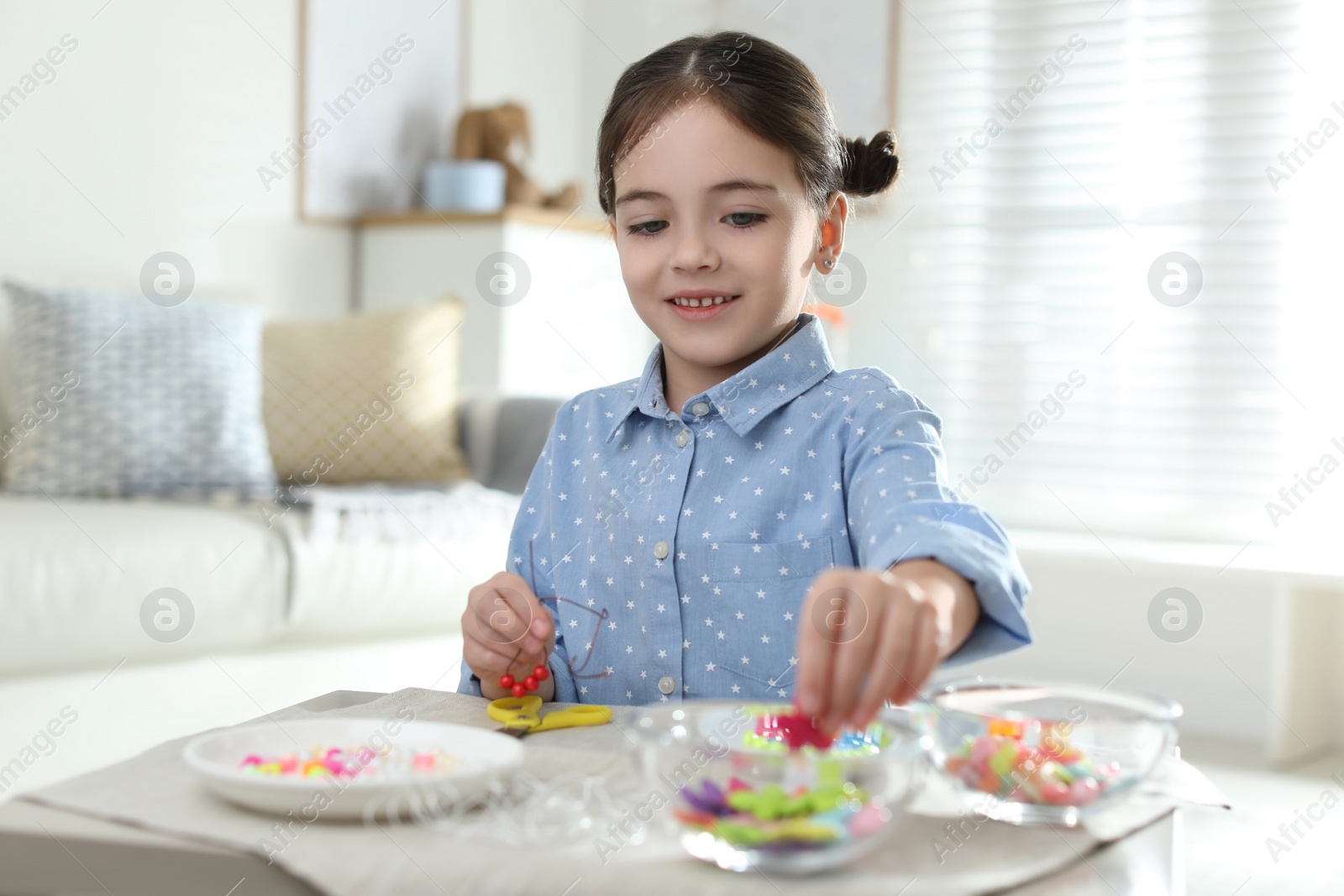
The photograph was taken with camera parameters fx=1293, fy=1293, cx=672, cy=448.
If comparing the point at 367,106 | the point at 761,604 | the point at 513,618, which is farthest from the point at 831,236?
the point at 367,106

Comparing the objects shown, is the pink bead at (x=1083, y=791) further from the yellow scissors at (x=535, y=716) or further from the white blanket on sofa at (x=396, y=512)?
the white blanket on sofa at (x=396, y=512)

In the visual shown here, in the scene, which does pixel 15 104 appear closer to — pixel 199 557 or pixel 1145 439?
pixel 199 557

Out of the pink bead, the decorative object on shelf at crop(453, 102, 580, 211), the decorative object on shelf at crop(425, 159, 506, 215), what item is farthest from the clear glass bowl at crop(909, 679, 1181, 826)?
the decorative object on shelf at crop(453, 102, 580, 211)

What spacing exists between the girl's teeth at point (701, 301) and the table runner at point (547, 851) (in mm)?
481

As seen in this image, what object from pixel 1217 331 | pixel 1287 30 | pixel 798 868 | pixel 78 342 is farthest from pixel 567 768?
pixel 1287 30

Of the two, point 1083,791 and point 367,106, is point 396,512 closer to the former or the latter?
point 367,106

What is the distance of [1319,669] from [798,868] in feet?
8.50

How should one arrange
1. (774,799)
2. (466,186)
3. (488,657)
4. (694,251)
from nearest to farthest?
(774,799) → (488,657) → (694,251) → (466,186)

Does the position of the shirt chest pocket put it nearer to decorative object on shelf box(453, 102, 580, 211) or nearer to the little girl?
the little girl

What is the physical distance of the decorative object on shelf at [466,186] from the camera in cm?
354

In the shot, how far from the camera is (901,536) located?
69 centimetres

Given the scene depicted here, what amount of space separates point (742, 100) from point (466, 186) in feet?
8.63

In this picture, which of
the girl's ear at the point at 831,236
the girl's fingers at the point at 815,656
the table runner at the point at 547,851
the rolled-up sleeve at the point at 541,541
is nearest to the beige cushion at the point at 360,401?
the rolled-up sleeve at the point at 541,541

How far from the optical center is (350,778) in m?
0.55
